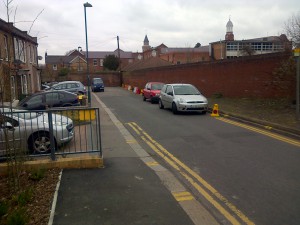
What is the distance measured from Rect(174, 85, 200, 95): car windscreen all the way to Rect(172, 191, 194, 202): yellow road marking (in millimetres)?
12063

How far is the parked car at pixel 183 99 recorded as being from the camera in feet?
52.6

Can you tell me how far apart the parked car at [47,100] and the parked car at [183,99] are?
517 cm

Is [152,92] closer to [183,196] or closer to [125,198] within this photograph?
[183,196]

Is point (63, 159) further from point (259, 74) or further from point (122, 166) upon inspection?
point (259, 74)

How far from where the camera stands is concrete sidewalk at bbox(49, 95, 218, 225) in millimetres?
4551

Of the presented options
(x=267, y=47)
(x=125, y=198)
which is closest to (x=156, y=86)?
(x=125, y=198)

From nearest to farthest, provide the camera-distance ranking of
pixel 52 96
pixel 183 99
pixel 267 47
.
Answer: pixel 183 99 < pixel 52 96 < pixel 267 47

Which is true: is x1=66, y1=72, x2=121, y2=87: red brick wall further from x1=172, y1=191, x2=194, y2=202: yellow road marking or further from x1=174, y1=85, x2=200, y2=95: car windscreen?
x1=172, y1=191, x2=194, y2=202: yellow road marking

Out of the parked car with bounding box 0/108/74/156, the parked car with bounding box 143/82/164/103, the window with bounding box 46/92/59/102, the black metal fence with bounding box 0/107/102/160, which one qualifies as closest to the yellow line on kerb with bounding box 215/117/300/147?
the black metal fence with bounding box 0/107/102/160

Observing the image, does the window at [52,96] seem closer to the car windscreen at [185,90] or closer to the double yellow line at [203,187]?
the car windscreen at [185,90]

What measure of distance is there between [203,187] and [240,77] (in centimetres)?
1626

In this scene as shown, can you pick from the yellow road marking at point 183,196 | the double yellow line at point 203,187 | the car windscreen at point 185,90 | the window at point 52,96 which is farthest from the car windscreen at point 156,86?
the yellow road marking at point 183,196

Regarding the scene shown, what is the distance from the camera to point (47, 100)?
16656 millimetres

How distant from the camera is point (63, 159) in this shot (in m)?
7.04
